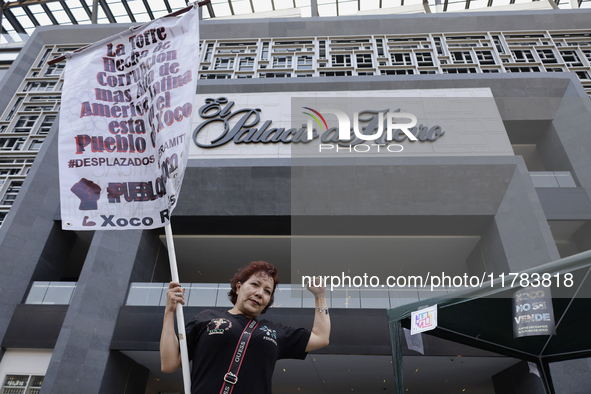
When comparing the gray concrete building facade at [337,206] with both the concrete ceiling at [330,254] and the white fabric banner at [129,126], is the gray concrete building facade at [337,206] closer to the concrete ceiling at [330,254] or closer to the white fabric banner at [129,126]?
the concrete ceiling at [330,254]

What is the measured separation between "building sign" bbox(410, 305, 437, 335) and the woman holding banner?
403cm

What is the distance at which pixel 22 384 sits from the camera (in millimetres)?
11578

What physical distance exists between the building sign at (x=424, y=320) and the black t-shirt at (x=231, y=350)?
4.14 metres

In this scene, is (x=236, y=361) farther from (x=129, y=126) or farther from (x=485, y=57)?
(x=485, y=57)

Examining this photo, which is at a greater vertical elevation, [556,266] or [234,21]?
[234,21]

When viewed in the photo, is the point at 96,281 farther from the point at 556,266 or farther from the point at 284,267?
the point at 556,266

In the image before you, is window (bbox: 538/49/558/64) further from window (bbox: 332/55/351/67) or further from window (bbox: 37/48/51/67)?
window (bbox: 37/48/51/67)

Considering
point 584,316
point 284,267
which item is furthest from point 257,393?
point 284,267

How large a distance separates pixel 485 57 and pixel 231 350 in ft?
70.9

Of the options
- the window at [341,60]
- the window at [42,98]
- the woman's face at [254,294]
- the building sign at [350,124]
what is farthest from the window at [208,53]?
the woman's face at [254,294]

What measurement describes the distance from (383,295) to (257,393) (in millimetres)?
10087

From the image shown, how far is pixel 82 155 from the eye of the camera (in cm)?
452

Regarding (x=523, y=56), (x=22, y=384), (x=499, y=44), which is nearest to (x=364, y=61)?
(x=499, y=44)

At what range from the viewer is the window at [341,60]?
20294mm
